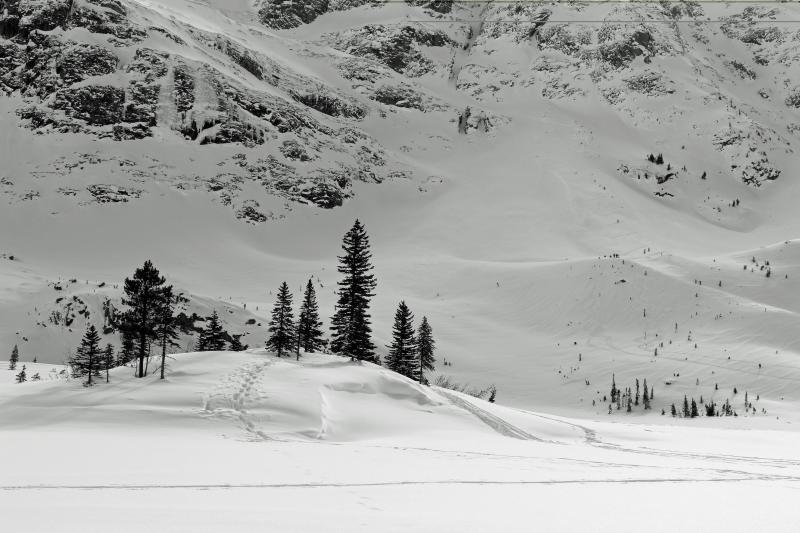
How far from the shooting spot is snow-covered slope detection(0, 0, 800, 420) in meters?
73.4

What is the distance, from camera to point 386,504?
9.02m

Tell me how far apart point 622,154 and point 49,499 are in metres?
183

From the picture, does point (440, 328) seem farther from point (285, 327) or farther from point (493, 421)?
point (493, 421)

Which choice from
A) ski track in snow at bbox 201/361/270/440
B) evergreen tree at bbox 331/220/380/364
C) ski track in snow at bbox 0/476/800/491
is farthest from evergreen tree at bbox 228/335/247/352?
ski track in snow at bbox 0/476/800/491

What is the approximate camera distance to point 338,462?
47.8 ft

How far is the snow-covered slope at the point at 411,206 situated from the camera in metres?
73.4

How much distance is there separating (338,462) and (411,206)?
438ft

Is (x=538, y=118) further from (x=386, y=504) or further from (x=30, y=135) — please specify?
(x=386, y=504)

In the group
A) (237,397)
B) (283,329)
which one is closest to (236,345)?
(283,329)

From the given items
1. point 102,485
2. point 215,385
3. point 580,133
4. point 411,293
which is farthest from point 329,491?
point 580,133

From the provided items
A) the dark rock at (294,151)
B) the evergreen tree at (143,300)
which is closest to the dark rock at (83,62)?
the dark rock at (294,151)

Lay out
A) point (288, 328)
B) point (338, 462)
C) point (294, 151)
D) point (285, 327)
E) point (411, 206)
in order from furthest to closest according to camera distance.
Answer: point (294, 151) < point (411, 206) < point (288, 328) < point (285, 327) < point (338, 462)

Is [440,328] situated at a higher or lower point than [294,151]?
lower

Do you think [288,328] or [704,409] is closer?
[288,328]
